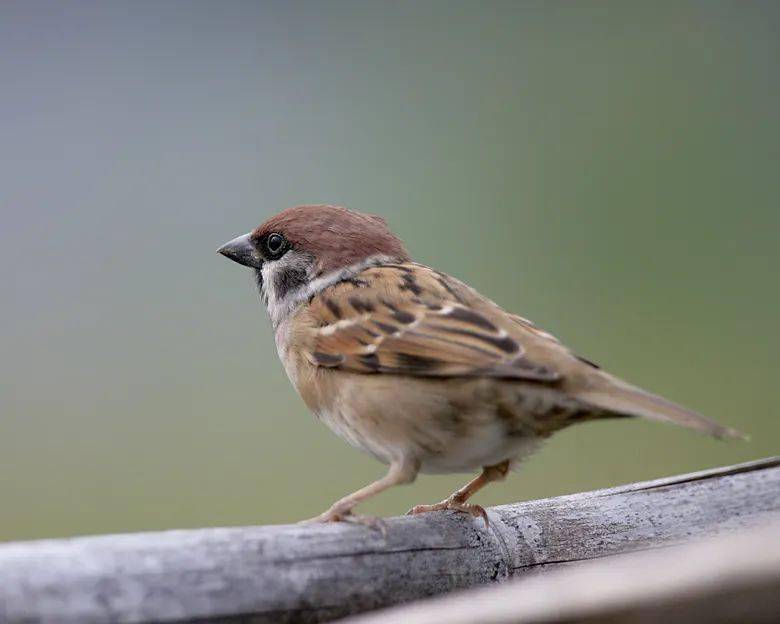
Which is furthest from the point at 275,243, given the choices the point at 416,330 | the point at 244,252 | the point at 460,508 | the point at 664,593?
the point at 664,593

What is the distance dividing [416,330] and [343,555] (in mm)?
833

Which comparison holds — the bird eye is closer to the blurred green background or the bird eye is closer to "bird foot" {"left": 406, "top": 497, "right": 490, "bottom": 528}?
"bird foot" {"left": 406, "top": 497, "right": 490, "bottom": 528}

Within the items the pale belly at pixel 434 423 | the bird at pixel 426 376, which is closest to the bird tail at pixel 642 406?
the bird at pixel 426 376

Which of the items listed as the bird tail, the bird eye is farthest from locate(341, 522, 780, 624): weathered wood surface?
the bird eye

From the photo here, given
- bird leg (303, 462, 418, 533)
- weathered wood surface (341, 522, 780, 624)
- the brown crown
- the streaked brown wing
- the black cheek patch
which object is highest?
the brown crown

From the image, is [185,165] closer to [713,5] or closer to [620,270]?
[620,270]

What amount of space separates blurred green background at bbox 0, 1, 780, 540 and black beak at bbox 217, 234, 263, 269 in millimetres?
1766

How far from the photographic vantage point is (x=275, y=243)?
135 inches

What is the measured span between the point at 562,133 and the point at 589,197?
506 millimetres

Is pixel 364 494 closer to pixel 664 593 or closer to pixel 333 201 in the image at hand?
pixel 664 593

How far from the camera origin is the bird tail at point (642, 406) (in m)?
2.19

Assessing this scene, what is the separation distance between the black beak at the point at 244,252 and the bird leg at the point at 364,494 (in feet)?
3.01

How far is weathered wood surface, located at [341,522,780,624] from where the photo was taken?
136cm

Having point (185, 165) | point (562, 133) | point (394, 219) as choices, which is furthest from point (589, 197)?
point (185, 165)
